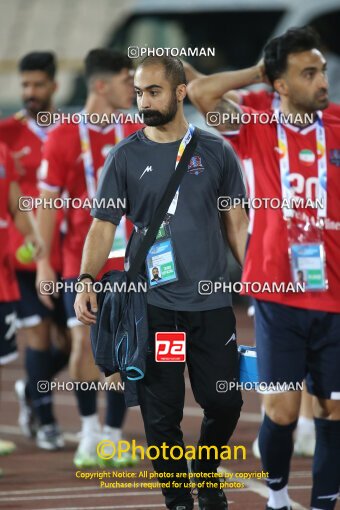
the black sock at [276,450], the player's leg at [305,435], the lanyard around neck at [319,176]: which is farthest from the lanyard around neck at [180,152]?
the player's leg at [305,435]

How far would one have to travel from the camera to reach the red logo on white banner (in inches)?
263

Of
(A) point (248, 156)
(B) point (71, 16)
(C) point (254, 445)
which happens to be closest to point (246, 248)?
(A) point (248, 156)

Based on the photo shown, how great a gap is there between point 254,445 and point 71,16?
64.0 ft

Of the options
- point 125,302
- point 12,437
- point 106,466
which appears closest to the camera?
point 125,302

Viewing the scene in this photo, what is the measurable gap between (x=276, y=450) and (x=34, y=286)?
368 cm

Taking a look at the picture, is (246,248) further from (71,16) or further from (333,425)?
(71,16)

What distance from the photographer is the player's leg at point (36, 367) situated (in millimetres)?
9914

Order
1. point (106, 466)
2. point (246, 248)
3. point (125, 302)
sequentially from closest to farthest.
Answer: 1. point (125, 302)
2. point (246, 248)
3. point (106, 466)

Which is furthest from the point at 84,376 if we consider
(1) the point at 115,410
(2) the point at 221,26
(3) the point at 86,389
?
(2) the point at 221,26

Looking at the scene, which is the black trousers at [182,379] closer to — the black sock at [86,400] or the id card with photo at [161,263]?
the id card with photo at [161,263]

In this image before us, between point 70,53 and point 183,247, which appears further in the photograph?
Result: point 70,53

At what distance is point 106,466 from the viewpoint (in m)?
9.03

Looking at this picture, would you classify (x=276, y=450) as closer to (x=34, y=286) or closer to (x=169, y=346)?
(x=169, y=346)

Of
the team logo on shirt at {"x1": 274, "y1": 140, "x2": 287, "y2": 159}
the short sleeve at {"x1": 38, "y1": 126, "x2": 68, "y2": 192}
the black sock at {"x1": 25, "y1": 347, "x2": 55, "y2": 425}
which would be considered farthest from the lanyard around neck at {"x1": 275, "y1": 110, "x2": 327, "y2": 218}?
the black sock at {"x1": 25, "y1": 347, "x2": 55, "y2": 425}
